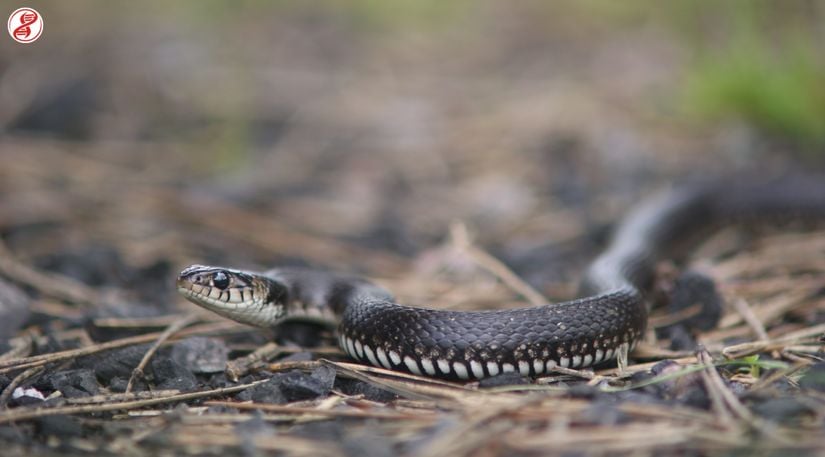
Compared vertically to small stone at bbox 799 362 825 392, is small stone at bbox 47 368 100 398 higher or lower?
higher

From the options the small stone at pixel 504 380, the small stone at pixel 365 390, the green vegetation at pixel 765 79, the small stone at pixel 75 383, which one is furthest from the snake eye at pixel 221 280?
the green vegetation at pixel 765 79

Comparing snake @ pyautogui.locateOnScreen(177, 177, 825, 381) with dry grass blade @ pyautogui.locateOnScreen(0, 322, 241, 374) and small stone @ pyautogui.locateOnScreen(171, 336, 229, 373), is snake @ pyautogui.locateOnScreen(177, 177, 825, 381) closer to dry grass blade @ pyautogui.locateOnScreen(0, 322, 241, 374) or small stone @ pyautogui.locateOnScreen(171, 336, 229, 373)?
small stone @ pyautogui.locateOnScreen(171, 336, 229, 373)

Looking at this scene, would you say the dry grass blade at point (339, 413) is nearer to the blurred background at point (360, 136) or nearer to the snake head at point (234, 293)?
the snake head at point (234, 293)

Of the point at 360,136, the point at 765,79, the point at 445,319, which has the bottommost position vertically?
the point at 445,319

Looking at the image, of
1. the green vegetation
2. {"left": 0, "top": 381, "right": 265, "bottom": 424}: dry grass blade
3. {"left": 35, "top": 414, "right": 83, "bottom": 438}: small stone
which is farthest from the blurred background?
{"left": 35, "top": 414, "right": 83, "bottom": 438}: small stone

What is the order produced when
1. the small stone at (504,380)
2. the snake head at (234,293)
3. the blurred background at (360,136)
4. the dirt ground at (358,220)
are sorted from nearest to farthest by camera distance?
the dirt ground at (358,220) < the small stone at (504,380) < the snake head at (234,293) < the blurred background at (360,136)

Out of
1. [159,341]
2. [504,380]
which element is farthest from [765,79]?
[159,341]

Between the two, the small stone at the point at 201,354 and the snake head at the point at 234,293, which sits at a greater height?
the snake head at the point at 234,293

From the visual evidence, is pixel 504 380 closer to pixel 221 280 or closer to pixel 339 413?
pixel 339 413
